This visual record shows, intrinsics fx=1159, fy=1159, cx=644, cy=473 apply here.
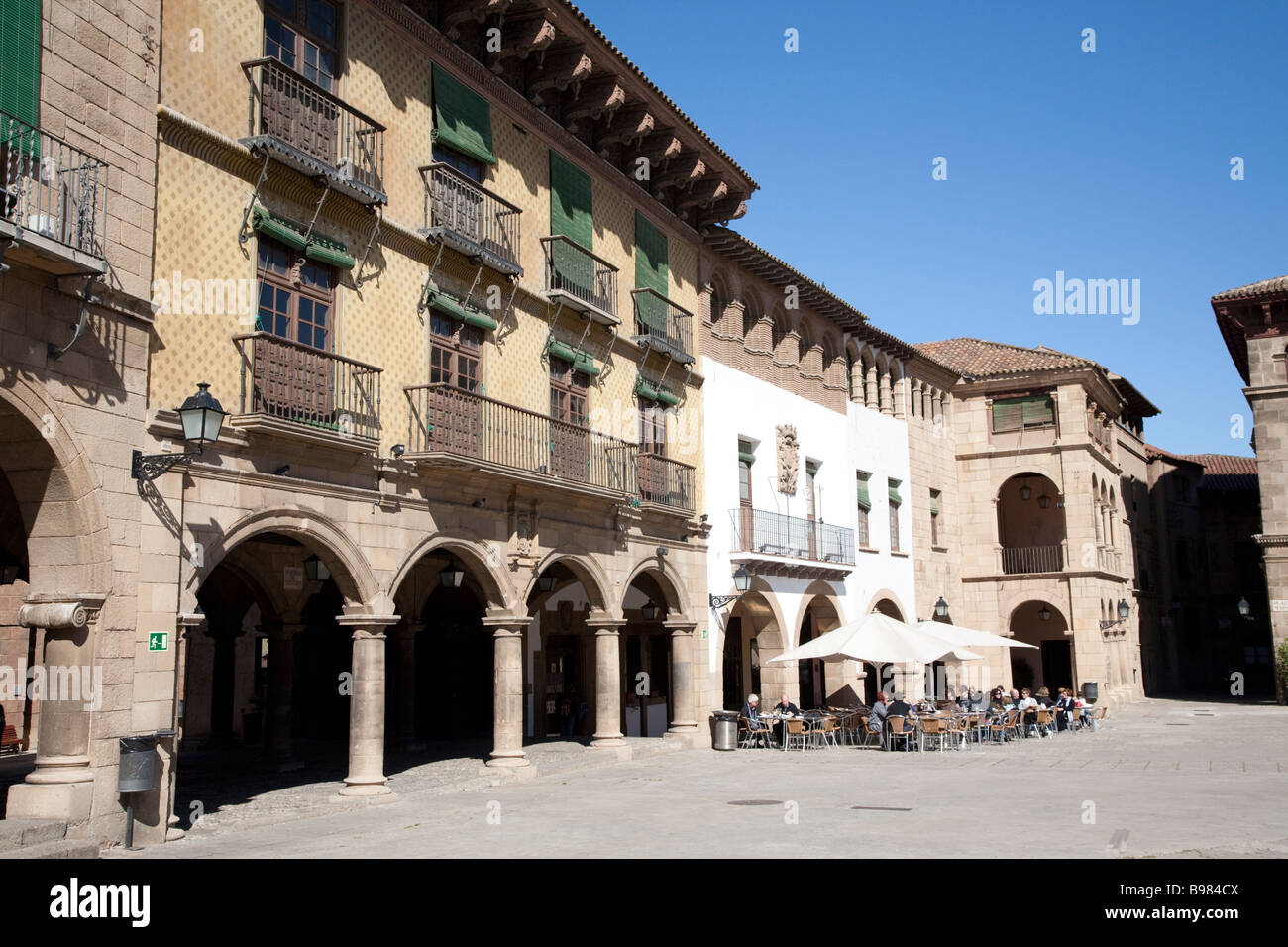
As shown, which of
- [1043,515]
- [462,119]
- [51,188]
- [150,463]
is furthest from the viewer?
[1043,515]

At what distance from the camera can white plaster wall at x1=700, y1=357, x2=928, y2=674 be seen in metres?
23.8

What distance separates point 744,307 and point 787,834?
1630 cm

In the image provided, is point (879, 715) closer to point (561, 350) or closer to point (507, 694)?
point (507, 694)

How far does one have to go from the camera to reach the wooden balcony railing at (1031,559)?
37.8m

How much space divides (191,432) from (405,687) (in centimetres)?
1109

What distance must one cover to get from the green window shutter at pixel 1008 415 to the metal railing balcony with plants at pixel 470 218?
2434 cm

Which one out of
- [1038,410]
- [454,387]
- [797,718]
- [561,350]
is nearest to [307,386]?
[454,387]

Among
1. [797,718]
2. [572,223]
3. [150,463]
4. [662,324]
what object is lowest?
[797,718]

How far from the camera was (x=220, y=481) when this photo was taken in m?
12.4

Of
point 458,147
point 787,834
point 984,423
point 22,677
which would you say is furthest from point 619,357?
point 984,423

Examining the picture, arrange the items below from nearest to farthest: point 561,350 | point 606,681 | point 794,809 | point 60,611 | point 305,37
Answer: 1. point 60,611
2. point 794,809
3. point 305,37
4. point 561,350
5. point 606,681

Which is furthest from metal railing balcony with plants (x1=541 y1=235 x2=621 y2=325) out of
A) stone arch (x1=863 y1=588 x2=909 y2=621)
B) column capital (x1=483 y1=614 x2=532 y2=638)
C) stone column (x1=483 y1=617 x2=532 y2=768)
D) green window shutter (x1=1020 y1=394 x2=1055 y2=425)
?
green window shutter (x1=1020 y1=394 x2=1055 y2=425)

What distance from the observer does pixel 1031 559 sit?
1529 inches

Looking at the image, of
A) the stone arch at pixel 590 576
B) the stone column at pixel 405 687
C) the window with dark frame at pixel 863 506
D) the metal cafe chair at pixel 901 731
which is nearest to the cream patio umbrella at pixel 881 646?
the metal cafe chair at pixel 901 731
